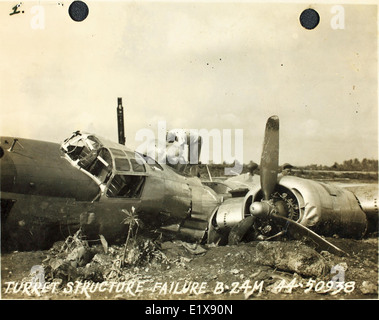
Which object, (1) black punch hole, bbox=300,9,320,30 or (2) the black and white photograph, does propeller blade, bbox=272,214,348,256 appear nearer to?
(2) the black and white photograph

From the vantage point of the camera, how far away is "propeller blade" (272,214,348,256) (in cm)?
637

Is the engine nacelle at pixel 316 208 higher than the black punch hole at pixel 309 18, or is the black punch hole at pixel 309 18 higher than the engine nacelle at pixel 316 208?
the black punch hole at pixel 309 18

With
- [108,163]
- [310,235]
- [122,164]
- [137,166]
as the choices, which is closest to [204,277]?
[310,235]

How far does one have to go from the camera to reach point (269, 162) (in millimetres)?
7047

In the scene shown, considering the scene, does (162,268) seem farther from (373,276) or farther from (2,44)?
(2,44)

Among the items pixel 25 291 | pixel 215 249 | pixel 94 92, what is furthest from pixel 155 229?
pixel 94 92

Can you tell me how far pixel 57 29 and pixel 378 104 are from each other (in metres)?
6.70

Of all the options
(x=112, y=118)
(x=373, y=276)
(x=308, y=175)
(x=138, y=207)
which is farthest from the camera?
(x=308, y=175)

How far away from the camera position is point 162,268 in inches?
255

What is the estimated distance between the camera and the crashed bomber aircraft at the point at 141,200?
552 centimetres

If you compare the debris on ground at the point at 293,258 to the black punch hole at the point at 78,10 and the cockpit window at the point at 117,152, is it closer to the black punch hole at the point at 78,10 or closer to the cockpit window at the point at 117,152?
the cockpit window at the point at 117,152

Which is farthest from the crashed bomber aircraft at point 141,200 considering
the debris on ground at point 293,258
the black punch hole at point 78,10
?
the black punch hole at point 78,10

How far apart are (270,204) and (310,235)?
932 mm
